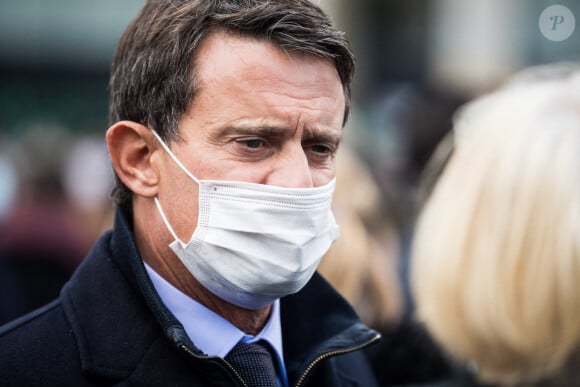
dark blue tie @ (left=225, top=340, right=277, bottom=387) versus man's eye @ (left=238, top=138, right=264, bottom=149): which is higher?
man's eye @ (left=238, top=138, right=264, bottom=149)

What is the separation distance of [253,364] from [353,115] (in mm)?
12177

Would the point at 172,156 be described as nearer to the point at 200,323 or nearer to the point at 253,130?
the point at 253,130

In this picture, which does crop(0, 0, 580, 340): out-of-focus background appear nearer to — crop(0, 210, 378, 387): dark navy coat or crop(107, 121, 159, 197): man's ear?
crop(107, 121, 159, 197): man's ear

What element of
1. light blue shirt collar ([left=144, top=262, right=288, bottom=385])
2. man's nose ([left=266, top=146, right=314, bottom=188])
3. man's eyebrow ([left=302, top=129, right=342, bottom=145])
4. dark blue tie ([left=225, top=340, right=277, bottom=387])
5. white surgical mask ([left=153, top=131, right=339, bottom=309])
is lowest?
dark blue tie ([left=225, top=340, right=277, bottom=387])

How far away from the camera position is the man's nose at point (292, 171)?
2.44 meters

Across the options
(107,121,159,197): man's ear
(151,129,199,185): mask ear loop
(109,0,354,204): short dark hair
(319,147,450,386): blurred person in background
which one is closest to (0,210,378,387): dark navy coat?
(107,121,159,197): man's ear

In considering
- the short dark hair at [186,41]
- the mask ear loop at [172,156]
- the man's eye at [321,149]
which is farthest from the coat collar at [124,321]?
the man's eye at [321,149]

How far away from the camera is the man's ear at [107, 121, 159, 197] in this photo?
2549 mm

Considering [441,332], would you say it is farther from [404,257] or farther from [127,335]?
[404,257]

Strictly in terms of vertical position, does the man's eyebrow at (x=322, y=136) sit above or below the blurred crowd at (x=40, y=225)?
above

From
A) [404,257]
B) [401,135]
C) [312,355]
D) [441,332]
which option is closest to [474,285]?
[441,332]

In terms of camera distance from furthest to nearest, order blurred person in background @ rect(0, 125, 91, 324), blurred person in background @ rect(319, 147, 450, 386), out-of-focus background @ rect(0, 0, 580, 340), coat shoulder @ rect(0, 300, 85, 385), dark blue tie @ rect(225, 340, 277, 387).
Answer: blurred person in background @ rect(0, 125, 91, 324)
out-of-focus background @ rect(0, 0, 580, 340)
blurred person in background @ rect(319, 147, 450, 386)
dark blue tie @ rect(225, 340, 277, 387)
coat shoulder @ rect(0, 300, 85, 385)

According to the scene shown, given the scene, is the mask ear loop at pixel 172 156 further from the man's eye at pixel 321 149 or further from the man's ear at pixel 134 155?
the man's eye at pixel 321 149

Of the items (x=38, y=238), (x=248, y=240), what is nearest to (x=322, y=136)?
(x=248, y=240)
